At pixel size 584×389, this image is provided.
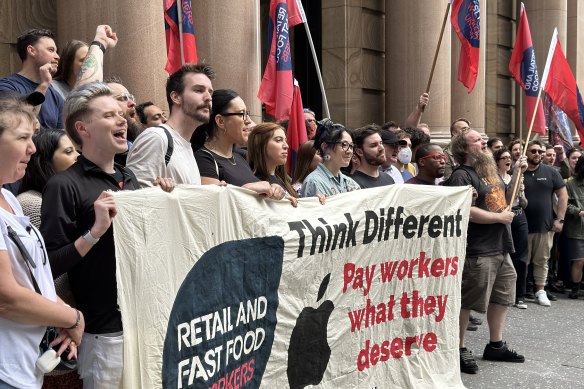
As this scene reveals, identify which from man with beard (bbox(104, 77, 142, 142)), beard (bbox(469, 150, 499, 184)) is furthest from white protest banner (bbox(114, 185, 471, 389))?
beard (bbox(469, 150, 499, 184))

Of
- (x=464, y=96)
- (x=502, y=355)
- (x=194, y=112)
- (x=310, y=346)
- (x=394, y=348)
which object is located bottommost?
(x=502, y=355)

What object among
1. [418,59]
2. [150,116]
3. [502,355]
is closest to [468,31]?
[418,59]

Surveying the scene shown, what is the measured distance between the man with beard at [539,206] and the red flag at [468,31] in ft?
5.60

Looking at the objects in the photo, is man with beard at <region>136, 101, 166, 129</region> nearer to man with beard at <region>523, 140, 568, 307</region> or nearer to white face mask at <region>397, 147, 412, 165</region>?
white face mask at <region>397, 147, 412, 165</region>

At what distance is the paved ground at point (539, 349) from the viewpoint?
6.43 m

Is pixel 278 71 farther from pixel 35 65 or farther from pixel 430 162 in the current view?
pixel 35 65

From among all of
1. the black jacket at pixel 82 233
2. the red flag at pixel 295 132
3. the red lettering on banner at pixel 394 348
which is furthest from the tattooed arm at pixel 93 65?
the red flag at pixel 295 132

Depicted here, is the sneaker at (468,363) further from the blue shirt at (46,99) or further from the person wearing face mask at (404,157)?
the blue shirt at (46,99)

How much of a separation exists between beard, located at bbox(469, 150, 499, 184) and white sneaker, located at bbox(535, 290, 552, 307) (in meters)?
3.90

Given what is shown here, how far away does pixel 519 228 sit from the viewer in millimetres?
9461

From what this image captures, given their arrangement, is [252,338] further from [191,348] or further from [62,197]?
[62,197]

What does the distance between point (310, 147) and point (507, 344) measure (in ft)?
9.72

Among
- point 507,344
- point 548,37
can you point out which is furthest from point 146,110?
point 548,37

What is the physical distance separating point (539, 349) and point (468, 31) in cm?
565
